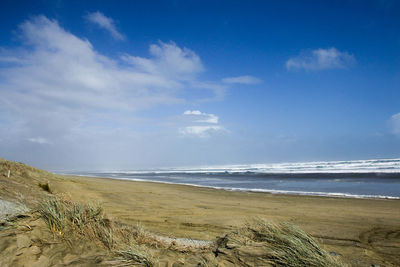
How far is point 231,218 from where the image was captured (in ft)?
26.7

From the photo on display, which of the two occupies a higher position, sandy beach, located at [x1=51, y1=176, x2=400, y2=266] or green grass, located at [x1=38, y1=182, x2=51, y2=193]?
green grass, located at [x1=38, y1=182, x2=51, y2=193]

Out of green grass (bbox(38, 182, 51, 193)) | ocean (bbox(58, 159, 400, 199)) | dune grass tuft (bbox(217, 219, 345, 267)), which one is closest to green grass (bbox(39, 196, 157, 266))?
dune grass tuft (bbox(217, 219, 345, 267))

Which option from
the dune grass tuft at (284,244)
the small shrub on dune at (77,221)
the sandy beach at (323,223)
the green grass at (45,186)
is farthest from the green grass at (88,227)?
the green grass at (45,186)

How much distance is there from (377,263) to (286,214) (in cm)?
521

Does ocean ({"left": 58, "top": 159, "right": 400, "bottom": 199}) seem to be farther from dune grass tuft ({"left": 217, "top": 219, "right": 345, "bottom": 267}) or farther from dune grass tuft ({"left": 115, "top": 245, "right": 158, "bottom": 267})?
dune grass tuft ({"left": 115, "top": 245, "right": 158, "bottom": 267})

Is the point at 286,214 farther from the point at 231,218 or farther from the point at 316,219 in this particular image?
the point at 231,218

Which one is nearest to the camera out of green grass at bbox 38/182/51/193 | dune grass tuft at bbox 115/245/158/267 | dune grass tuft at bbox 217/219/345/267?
dune grass tuft at bbox 217/219/345/267

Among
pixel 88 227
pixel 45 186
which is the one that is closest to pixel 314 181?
pixel 45 186

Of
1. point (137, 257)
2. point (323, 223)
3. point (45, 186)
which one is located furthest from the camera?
point (45, 186)

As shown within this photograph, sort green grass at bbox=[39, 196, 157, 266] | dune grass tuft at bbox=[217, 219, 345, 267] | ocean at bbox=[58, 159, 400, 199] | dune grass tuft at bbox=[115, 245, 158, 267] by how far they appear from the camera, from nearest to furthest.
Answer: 1. dune grass tuft at bbox=[217, 219, 345, 267]
2. dune grass tuft at bbox=[115, 245, 158, 267]
3. green grass at bbox=[39, 196, 157, 266]
4. ocean at bbox=[58, 159, 400, 199]

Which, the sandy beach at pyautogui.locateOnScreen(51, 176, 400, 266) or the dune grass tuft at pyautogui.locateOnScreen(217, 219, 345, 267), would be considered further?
the sandy beach at pyautogui.locateOnScreen(51, 176, 400, 266)

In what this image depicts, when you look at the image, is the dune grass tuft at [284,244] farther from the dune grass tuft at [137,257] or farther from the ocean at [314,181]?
the ocean at [314,181]

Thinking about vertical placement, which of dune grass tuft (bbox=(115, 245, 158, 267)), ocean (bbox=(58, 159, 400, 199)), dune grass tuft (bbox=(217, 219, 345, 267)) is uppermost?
→ dune grass tuft (bbox=(217, 219, 345, 267))

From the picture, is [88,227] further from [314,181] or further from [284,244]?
[314,181]
